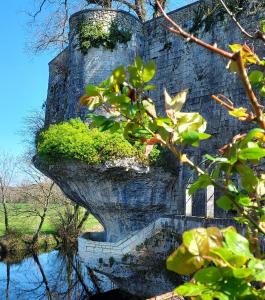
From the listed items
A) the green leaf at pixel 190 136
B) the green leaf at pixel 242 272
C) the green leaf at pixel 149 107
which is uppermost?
the green leaf at pixel 149 107

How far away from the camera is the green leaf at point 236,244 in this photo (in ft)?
3.20

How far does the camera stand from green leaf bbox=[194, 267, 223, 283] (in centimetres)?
97

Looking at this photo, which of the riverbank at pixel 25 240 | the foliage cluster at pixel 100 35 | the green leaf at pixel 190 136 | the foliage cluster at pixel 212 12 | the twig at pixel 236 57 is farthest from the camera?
the riverbank at pixel 25 240

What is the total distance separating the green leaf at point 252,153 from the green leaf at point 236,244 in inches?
11.1

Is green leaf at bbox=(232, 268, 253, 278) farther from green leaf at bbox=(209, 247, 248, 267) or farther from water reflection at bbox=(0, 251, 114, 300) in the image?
water reflection at bbox=(0, 251, 114, 300)

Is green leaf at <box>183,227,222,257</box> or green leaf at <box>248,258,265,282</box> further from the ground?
green leaf at <box>183,227,222,257</box>

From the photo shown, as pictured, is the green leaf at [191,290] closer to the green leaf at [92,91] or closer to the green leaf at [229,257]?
the green leaf at [229,257]

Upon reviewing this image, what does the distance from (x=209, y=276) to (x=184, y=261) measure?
0.10 meters

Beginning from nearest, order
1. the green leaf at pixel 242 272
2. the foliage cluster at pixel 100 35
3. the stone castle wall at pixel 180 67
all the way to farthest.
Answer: the green leaf at pixel 242 272
the stone castle wall at pixel 180 67
the foliage cluster at pixel 100 35

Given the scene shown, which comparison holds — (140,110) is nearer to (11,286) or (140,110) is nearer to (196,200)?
(196,200)

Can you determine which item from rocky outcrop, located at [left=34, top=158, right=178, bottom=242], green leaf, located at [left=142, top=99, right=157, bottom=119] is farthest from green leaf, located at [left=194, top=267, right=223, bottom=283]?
rocky outcrop, located at [left=34, top=158, right=178, bottom=242]

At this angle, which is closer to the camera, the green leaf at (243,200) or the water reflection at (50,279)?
the green leaf at (243,200)

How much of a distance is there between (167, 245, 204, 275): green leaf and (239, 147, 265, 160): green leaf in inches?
14.0

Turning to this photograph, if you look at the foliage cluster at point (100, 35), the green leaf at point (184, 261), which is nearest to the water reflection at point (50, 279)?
the foliage cluster at point (100, 35)
